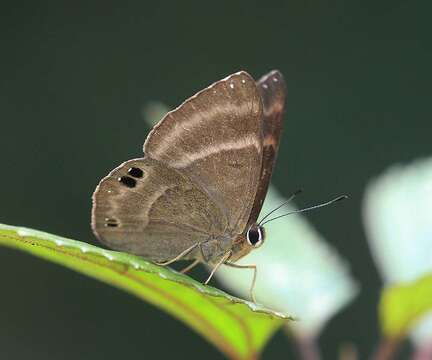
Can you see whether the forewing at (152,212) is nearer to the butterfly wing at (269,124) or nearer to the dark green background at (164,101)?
the butterfly wing at (269,124)

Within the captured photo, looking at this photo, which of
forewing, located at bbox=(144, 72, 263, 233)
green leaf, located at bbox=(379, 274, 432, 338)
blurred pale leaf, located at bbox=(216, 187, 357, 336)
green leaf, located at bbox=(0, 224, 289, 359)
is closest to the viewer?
green leaf, located at bbox=(0, 224, 289, 359)

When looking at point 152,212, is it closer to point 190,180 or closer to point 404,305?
point 190,180

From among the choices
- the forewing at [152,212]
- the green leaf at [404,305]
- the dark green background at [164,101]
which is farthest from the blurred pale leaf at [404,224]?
the dark green background at [164,101]

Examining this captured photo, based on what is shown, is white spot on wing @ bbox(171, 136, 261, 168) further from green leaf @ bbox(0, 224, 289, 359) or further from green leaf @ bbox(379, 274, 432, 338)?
green leaf @ bbox(379, 274, 432, 338)

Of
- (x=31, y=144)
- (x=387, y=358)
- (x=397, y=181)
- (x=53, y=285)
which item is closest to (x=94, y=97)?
(x=31, y=144)

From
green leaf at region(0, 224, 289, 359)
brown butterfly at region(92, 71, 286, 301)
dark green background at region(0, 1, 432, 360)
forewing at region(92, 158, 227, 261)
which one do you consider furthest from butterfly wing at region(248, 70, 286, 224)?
dark green background at region(0, 1, 432, 360)

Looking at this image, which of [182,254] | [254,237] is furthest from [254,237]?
[182,254]
